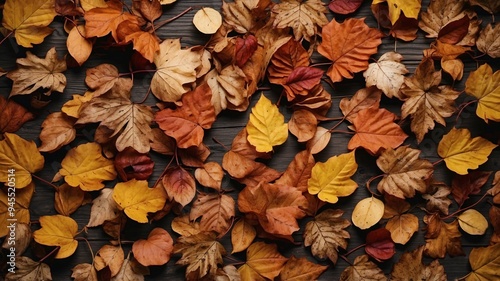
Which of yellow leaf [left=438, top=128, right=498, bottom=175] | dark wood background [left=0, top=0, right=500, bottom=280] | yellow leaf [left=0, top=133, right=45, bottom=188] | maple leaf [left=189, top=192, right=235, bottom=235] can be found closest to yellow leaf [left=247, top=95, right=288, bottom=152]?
dark wood background [left=0, top=0, right=500, bottom=280]

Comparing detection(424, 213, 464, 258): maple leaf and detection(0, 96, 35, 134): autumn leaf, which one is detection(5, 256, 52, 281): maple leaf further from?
detection(424, 213, 464, 258): maple leaf

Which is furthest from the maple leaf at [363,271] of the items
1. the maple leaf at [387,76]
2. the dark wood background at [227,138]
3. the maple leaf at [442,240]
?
the maple leaf at [387,76]

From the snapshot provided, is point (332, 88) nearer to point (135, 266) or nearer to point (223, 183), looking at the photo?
point (223, 183)

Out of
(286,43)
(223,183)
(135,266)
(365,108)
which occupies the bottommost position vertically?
(135,266)

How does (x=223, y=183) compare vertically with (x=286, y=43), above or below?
below

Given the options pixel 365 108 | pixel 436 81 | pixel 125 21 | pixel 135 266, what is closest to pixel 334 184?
pixel 365 108

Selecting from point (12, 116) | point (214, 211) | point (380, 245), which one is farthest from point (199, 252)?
point (12, 116)

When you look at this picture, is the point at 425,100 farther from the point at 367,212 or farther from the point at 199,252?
the point at 199,252

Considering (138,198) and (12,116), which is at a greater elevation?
(12,116)
